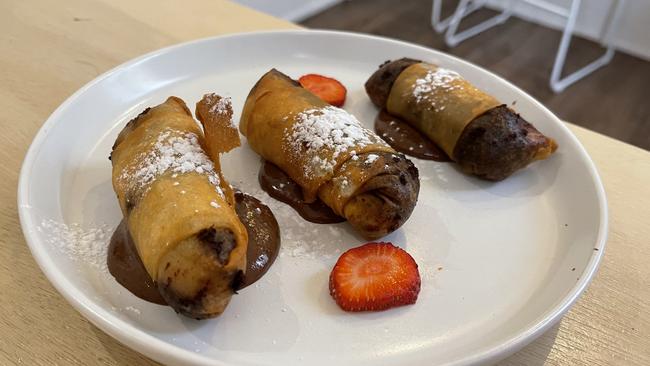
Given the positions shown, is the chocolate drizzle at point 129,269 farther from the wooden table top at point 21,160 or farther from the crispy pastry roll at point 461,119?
the crispy pastry roll at point 461,119

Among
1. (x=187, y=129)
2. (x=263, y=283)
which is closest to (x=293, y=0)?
(x=187, y=129)

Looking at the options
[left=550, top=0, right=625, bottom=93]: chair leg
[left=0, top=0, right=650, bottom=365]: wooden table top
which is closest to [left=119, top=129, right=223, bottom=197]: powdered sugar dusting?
[left=0, top=0, right=650, bottom=365]: wooden table top

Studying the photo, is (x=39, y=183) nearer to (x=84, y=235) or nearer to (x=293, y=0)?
(x=84, y=235)

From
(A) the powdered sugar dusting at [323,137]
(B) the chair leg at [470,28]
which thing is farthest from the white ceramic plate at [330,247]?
(B) the chair leg at [470,28]

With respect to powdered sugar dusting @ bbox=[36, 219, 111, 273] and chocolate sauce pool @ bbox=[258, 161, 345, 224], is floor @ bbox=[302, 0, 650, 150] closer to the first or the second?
chocolate sauce pool @ bbox=[258, 161, 345, 224]

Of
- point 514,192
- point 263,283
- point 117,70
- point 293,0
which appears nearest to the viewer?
point 263,283

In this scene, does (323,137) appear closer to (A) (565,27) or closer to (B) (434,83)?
(B) (434,83)
